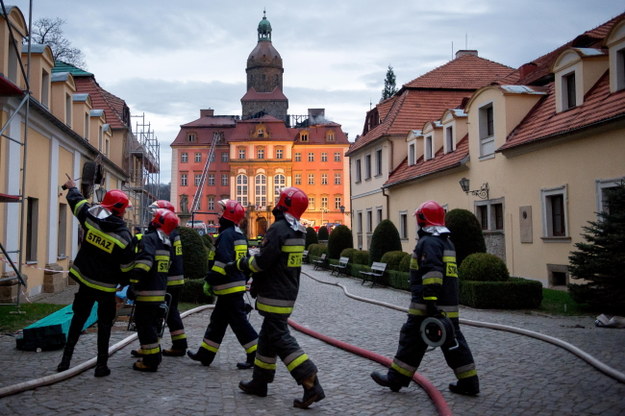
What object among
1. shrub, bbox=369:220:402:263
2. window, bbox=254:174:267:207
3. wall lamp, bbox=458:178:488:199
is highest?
window, bbox=254:174:267:207

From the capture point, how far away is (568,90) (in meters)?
17.3

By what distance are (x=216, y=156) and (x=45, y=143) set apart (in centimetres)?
6921

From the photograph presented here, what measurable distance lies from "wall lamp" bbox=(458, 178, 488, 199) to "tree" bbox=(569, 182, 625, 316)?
27.8 feet

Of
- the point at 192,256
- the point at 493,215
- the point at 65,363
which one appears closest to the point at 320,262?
the point at 493,215

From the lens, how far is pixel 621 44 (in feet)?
47.3

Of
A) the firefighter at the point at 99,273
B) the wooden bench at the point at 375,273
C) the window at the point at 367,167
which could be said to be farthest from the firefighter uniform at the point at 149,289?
the window at the point at 367,167

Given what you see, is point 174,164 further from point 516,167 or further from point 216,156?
point 516,167

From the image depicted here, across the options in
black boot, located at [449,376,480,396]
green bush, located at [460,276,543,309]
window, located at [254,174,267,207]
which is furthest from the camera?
window, located at [254,174,267,207]

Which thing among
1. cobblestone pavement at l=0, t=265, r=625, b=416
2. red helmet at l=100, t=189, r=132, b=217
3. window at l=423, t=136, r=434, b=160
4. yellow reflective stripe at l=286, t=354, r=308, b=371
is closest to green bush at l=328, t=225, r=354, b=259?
window at l=423, t=136, r=434, b=160

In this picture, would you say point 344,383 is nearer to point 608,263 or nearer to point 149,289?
point 149,289

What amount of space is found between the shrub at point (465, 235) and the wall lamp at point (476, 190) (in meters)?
5.58

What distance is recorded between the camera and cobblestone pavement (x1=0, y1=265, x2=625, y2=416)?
5.48m

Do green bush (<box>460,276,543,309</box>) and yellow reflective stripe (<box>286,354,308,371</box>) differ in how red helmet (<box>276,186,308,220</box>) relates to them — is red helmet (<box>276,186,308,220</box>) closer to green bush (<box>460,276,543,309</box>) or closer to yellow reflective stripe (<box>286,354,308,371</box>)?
yellow reflective stripe (<box>286,354,308,371</box>)

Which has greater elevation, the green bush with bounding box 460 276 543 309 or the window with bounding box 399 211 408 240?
Result: the window with bounding box 399 211 408 240
